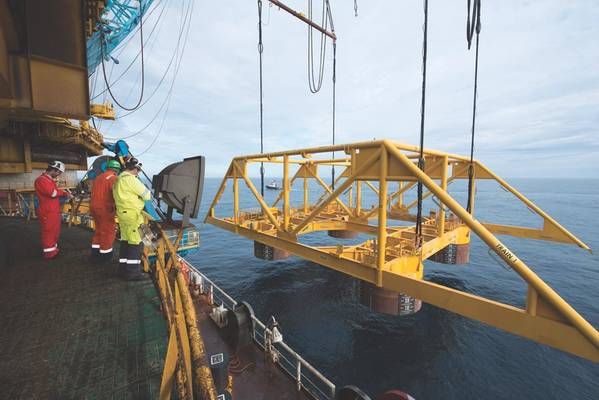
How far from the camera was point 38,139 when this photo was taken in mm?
17734

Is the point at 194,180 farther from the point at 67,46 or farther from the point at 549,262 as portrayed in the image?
the point at 549,262

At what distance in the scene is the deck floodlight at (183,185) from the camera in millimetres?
3605

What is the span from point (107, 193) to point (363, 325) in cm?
1138

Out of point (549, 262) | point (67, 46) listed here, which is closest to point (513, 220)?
point (549, 262)

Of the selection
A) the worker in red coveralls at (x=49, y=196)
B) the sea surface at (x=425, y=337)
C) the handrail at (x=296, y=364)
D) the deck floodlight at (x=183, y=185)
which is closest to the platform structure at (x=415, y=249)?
the sea surface at (x=425, y=337)

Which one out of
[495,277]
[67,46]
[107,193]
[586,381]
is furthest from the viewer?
[495,277]

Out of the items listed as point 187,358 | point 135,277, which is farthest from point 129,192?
point 187,358

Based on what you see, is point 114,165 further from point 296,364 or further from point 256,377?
point 296,364

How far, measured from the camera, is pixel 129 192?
4.59 m

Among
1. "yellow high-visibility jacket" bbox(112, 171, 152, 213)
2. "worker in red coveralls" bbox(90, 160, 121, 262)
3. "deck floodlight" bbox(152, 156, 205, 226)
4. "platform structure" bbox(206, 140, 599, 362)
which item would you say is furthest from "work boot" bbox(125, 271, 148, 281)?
"platform structure" bbox(206, 140, 599, 362)

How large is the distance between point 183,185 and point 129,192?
5.56ft

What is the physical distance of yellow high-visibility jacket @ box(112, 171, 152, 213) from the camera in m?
4.51

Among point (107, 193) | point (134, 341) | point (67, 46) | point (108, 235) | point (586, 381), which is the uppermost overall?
point (67, 46)

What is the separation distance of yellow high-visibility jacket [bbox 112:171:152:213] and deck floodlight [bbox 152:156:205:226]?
1.06 metres
